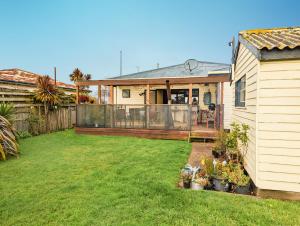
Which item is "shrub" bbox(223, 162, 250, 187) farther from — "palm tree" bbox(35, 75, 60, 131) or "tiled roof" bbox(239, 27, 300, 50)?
"palm tree" bbox(35, 75, 60, 131)

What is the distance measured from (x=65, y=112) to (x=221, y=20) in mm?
16980

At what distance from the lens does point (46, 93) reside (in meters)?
11.3

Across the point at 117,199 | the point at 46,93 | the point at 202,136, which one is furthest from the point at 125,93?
the point at 117,199

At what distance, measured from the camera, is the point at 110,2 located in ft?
61.2

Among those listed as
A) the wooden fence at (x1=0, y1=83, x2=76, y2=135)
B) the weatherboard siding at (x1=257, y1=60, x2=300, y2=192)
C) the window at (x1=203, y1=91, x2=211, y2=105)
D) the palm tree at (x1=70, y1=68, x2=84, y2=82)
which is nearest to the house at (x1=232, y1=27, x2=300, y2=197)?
the weatherboard siding at (x1=257, y1=60, x2=300, y2=192)

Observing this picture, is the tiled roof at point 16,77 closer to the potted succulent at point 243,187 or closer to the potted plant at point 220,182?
the potted plant at point 220,182

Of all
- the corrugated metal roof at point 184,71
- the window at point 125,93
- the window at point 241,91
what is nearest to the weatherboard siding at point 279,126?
the window at point 241,91

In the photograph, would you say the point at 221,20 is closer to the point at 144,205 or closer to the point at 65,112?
the point at 65,112

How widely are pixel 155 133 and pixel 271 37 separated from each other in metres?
6.19

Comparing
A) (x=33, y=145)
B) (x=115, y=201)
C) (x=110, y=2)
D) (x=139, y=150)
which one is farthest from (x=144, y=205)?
(x=110, y=2)

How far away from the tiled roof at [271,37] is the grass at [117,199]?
101 inches

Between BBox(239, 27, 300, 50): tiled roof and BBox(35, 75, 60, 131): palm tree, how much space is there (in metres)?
10.3

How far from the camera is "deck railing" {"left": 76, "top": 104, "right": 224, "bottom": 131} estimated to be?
891cm

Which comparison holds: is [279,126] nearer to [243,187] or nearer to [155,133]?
[243,187]
